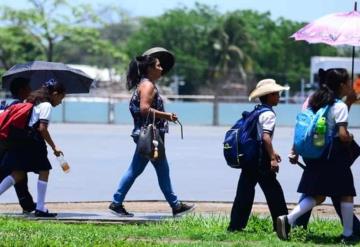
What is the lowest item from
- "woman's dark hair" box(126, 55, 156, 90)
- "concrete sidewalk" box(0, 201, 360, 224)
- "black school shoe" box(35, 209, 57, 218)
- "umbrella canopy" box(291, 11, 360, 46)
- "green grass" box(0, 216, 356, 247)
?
"concrete sidewalk" box(0, 201, 360, 224)

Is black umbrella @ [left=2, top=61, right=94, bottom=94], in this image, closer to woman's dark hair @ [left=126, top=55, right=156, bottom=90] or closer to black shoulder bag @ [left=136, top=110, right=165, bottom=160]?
woman's dark hair @ [left=126, top=55, right=156, bottom=90]

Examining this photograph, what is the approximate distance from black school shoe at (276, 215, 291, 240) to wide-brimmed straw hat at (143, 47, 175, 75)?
9.45 ft

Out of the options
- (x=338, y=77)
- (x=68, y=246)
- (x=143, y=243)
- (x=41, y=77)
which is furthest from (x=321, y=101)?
(x=41, y=77)

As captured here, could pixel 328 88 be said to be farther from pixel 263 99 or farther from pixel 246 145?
pixel 246 145

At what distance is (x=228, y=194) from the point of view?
13562 mm

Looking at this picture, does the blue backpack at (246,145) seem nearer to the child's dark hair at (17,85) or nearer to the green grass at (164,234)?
the green grass at (164,234)

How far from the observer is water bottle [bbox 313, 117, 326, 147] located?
8.50m

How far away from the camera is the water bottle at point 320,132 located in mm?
8500

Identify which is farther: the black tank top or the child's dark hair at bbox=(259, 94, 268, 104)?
the black tank top

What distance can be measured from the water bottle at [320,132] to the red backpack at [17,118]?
11.4ft

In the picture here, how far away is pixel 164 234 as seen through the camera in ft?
29.7

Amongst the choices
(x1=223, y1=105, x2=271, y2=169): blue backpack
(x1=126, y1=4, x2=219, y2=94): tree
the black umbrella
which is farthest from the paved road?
(x1=126, y1=4, x2=219, y2=94): tree

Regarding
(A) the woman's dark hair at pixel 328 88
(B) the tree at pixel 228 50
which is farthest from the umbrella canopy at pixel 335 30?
(B) the tree at pixel 228 50

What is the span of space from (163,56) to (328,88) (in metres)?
2.70
